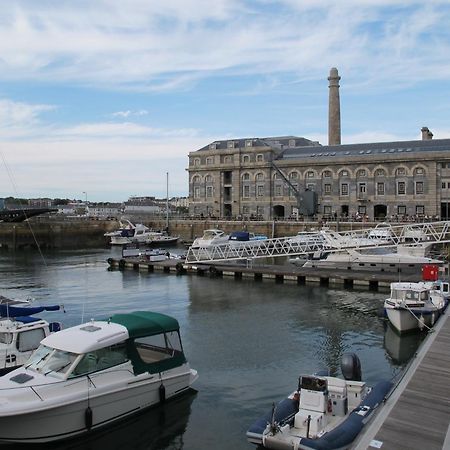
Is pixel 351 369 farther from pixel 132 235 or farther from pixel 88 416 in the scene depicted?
pixel 132 235

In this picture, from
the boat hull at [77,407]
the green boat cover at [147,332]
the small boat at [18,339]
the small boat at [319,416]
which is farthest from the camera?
the small boat at [18,339]

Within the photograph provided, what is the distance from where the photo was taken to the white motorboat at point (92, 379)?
592 inches

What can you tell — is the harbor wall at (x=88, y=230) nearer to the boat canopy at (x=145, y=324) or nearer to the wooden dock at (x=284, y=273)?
the wooden dock at (x=284, y=273)

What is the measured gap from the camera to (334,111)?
10481 centimetres

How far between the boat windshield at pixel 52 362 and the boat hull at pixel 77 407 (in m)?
0.68

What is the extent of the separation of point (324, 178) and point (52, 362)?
263 feet

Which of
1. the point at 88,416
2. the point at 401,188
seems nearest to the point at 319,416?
the point at 88,416

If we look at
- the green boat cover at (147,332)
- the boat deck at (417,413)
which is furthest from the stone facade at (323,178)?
the green boat cover at (147,332)

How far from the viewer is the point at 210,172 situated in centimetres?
10512

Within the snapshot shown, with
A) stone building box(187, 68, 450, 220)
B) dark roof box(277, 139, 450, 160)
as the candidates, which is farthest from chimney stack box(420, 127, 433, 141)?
dark roof box(277, 139, 450, 160)

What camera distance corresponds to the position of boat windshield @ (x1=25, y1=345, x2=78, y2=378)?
1630 centimetres

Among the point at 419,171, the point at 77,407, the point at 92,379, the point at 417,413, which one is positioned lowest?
the point at 77,407

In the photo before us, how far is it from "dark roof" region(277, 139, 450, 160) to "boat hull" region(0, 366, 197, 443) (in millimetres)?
76585

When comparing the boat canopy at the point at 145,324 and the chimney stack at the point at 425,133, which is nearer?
the boat canopy at the point at 145,324
